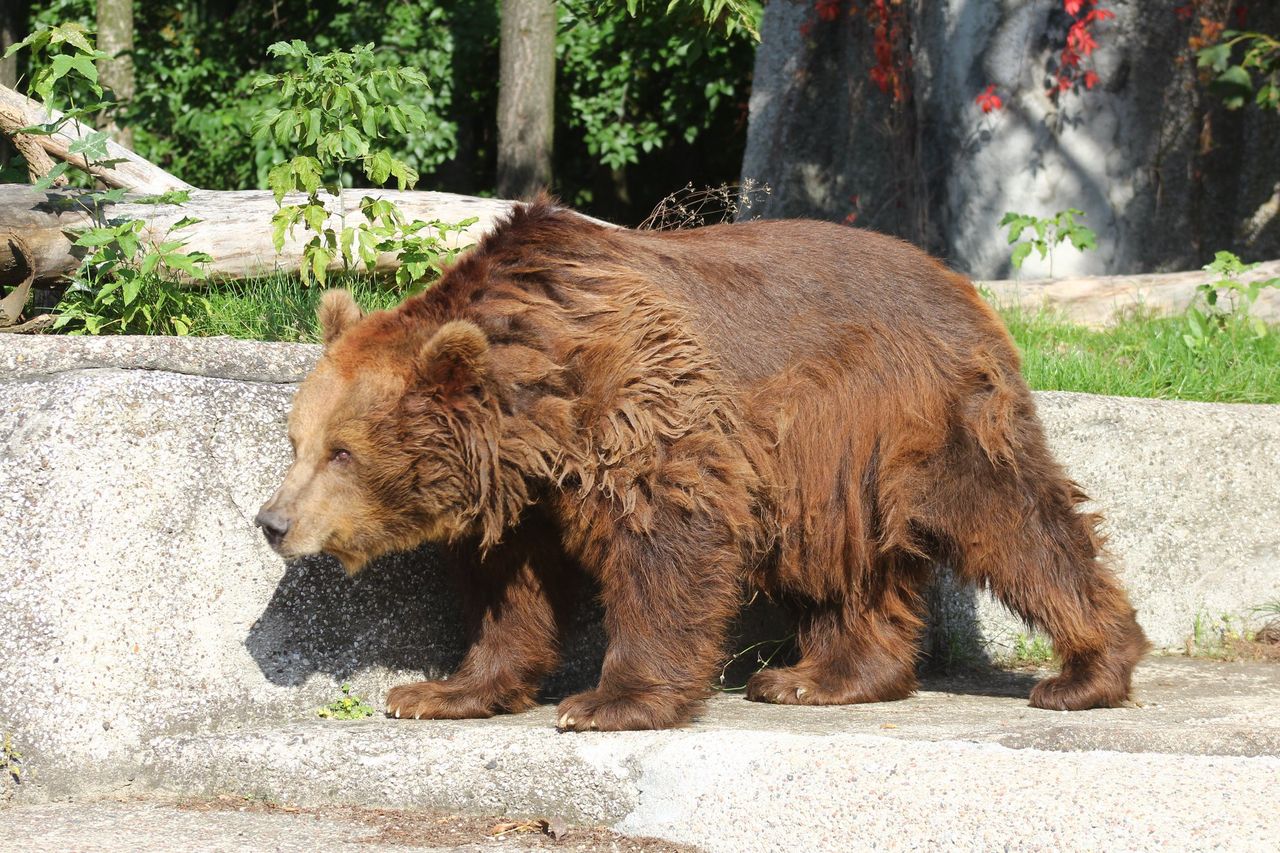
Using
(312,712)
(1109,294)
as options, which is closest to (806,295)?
(312,712)

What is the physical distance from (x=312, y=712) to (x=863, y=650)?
6.32ft

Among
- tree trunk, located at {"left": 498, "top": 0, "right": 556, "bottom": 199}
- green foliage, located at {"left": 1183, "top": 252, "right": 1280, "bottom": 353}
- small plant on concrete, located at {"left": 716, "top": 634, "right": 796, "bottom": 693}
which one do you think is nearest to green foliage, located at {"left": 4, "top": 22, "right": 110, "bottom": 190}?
small plant on concrete, located at {"left": 716, "top": 634, "right": 796, "bottom": 693}

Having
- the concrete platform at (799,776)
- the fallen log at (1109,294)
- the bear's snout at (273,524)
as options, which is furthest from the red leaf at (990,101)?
the bear's snout at (273,524)

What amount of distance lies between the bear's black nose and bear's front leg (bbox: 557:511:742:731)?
0.92 metres

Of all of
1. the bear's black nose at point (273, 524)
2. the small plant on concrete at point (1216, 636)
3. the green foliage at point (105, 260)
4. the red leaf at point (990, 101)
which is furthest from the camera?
the red leaf at point (990, 101)

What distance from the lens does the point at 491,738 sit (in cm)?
404

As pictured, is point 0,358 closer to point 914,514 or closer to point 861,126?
point 914,514

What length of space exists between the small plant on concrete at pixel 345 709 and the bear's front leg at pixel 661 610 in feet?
2.83

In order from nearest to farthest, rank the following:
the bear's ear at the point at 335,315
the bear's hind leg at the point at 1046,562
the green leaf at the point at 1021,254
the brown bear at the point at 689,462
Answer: the brown bear at the point at 689,462 < the bear's ear at the point at 335,315 < the bear's hind leg at the point at 1046,562 < the green leaf at the point at 1021,254

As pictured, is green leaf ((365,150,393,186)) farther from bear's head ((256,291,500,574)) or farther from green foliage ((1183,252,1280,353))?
green foliage ((1183,252,1280,353))

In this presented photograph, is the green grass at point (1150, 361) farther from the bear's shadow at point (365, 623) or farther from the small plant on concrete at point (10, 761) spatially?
the small plant on concrete at point (10, 761)

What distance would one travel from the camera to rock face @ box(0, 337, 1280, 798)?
430cm

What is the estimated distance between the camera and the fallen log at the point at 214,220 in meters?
5.76

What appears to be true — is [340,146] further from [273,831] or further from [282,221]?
[273,831]
